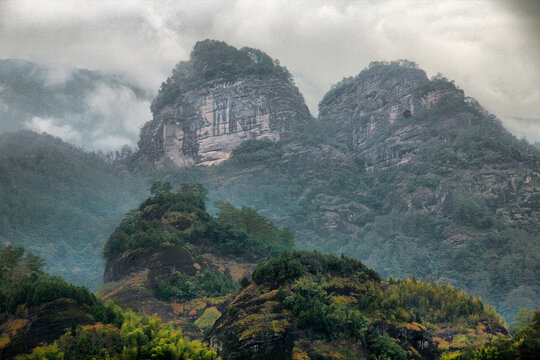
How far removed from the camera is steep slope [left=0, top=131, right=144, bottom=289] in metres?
77.0

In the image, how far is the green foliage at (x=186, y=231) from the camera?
43.3 m

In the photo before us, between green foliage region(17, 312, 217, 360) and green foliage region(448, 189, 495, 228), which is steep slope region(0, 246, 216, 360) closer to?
green foliage region(17, 312, 217, 360)

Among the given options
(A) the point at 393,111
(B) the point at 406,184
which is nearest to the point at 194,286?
(B) the point at 406,184

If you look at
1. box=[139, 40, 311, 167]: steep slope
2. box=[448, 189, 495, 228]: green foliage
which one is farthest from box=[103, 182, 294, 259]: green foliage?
box=[139, 40, 311, 167]: steep slope

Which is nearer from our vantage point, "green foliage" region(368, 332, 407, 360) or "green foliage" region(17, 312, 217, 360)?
"green foliage" region(17, 312, 217, 360)

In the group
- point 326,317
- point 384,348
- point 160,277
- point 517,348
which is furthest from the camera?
point 160,277

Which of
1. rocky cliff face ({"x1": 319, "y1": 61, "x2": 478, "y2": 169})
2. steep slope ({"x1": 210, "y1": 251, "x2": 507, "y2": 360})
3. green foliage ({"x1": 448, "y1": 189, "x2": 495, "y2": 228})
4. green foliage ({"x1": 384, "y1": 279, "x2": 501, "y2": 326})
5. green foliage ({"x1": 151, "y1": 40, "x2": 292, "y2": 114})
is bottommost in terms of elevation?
green foliage ({"x1": 384, "y1": 279, "x2": 501, "y2": 326})

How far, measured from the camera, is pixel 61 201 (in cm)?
9600

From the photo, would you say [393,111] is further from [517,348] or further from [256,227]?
[517,348]

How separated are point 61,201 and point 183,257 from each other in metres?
65.8

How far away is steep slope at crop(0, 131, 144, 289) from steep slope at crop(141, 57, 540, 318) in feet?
59.3

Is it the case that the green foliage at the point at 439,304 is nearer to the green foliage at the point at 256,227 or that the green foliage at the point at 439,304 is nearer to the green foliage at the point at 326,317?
the green foliage at the point at 326,317

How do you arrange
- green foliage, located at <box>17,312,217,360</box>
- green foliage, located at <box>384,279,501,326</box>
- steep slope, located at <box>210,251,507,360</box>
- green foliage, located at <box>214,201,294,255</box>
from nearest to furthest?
green foliage, located at <box>17,312,217,360</box>, steep slope, located at <box>210,251,507,360</box>, green foliage, located at <box>384,279,501,326</box>, green foliage, located at <box>214,201,294,255</box>

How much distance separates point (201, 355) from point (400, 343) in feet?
32.5
